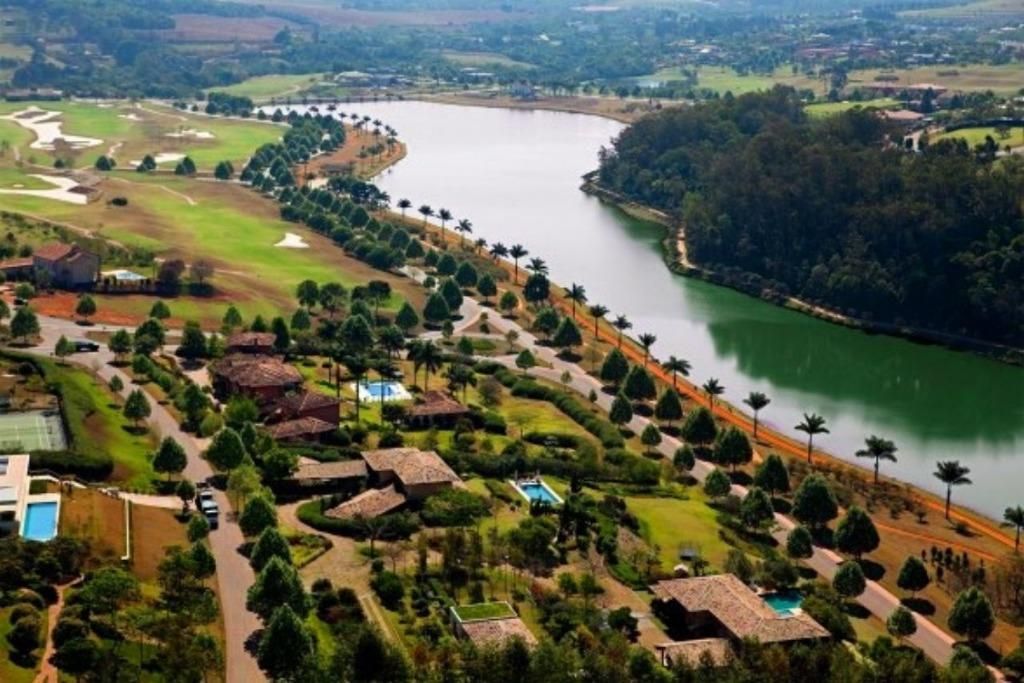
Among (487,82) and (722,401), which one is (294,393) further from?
(487,82)

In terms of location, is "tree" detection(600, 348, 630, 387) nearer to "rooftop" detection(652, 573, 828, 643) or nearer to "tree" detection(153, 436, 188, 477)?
"tree" detection(153, 436, 188, 477)

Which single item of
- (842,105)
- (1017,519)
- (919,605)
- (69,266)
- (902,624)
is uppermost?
(842,105)

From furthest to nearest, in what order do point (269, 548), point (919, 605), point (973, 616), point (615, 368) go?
point (615, 368) < point (919, 605) < point (973, 616) < point (269, 548)

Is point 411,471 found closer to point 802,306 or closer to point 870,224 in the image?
point 802,306

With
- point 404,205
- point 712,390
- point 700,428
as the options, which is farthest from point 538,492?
point 404,205

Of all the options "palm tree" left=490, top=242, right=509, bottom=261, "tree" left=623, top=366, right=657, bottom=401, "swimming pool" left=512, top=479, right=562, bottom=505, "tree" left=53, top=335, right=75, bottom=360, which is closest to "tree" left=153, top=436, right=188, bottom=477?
"swimming pool" left=512, top=479, right=562, bottom=505

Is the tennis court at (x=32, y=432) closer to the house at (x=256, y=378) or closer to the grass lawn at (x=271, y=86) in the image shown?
the house at (x=256, y=378)

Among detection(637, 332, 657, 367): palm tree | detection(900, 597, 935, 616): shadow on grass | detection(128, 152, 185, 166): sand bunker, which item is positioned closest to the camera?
detection(900, 597, 935, 616): shadow on grass
